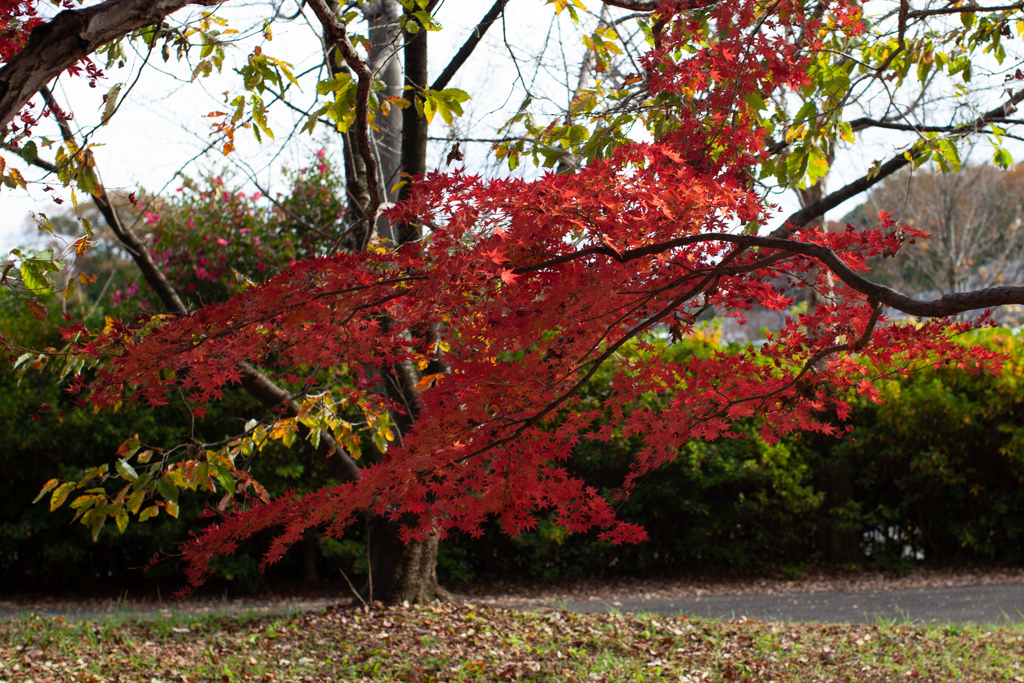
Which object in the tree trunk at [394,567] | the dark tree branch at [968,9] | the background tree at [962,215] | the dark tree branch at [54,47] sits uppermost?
the background tree at [962,215]

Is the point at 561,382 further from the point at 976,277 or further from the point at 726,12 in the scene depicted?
the point at 976,277

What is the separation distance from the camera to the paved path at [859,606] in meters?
5.18

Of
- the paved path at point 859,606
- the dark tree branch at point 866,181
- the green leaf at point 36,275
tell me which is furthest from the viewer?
the paved path at point 859,606

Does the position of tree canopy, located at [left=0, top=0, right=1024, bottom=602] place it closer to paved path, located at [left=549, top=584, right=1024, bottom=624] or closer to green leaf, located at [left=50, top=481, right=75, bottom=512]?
green leaf, located at [left=50, top=481, right=75, bottom=512]

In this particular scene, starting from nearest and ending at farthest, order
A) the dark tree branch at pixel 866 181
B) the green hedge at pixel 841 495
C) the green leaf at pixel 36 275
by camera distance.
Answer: the green leaf at pixel 36 275 → the dark tree branch at pixel 866 181 → the green hedge at pixel 841 495

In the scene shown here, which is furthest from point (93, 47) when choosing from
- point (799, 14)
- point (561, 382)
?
point (799, 14)

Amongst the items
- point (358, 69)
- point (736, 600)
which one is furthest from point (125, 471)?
point (736, 600)

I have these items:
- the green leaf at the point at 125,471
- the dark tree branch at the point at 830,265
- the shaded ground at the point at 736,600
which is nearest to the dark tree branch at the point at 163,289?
the green leaf at the point at 125,471

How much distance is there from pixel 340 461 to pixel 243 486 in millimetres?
968

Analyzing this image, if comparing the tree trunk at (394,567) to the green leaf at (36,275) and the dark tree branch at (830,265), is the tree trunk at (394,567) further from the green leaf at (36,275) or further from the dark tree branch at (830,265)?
the dark tree branch at (830,265)

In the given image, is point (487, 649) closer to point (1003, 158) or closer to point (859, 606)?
point (859, 606)

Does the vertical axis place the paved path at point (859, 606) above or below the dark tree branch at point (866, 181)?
below

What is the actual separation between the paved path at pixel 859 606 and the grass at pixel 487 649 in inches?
20.3

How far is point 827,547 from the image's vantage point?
7.19 metres
